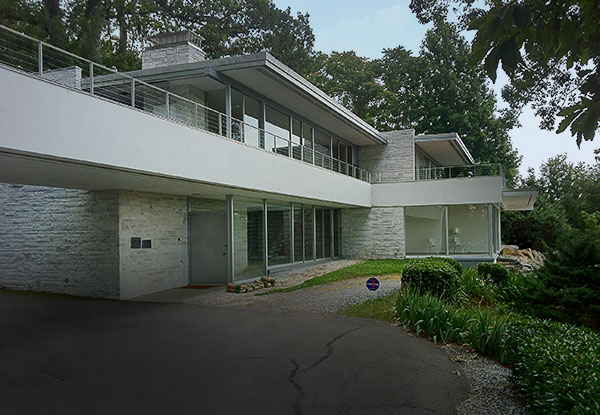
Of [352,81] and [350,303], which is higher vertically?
[352,81]

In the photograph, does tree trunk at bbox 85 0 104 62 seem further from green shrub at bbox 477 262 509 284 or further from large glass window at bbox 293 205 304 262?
green shrub at bbox 477 262 509 284

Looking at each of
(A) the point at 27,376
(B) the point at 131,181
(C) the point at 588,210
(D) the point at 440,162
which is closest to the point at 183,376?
(A) the point at 27,376

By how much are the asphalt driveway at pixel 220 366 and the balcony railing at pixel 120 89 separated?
4278mm

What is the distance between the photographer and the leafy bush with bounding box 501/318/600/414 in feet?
11.5

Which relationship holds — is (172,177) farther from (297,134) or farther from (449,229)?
(449,229)

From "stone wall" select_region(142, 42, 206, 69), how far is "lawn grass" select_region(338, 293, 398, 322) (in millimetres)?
9344

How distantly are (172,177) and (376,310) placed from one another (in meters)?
5.18

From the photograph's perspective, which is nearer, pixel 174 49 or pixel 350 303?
pixel 350 303

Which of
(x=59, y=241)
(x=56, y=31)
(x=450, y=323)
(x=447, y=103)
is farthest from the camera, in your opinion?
(x=447, y=103)

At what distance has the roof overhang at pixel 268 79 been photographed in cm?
1272

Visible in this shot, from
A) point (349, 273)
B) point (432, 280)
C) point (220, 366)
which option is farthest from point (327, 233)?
point (220, 366)

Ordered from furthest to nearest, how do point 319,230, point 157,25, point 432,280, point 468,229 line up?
point 157,25
point 468,229
point 319,230
point 432,280

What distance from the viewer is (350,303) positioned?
1069 cm

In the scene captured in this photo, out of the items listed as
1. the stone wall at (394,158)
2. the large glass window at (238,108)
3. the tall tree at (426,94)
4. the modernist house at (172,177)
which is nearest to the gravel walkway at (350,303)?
the modernist house at (172,177)
